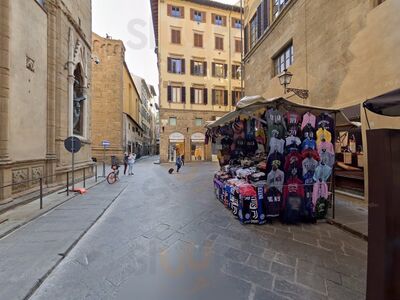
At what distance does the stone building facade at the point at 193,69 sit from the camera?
91.7 feet

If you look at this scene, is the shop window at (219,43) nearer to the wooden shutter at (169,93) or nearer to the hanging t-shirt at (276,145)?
the wooden shutter at (169,93)

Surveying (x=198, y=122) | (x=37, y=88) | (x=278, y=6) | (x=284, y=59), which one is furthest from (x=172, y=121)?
(x=37, y=88)

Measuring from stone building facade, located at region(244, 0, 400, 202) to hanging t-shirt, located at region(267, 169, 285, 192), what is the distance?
2787mm

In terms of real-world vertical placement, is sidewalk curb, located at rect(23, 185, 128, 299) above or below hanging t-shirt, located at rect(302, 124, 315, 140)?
below

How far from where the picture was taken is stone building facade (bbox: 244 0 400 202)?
5.95m

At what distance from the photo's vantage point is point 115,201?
7.82 m

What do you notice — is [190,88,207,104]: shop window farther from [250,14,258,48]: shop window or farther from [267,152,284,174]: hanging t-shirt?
[267,152,284,174]: hanging t-shirt

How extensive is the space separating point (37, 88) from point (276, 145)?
7.83 m

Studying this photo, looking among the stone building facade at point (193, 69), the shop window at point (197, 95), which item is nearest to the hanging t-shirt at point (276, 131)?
the stone building facade at point (193, 69)

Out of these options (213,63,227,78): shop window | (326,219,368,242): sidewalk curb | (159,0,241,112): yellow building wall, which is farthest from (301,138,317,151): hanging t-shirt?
(213,63,227,78): shop window

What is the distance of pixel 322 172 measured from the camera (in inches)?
212

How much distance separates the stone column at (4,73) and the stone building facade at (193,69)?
21.2 metres

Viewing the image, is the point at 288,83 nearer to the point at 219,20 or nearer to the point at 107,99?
the point at 107,99

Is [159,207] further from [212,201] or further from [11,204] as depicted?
[11,204]
